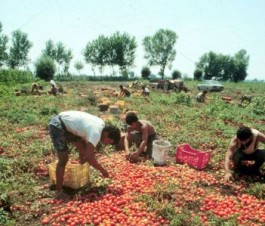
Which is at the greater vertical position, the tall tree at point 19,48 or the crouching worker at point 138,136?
the tall tree at point 19,48

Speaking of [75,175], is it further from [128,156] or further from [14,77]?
[14,77]

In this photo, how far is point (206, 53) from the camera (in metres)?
89.2

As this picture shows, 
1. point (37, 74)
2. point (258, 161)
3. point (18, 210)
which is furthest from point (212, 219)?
point (37, 74)

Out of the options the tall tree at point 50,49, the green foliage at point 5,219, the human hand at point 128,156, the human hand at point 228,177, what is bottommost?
the green foliage at point 5,219

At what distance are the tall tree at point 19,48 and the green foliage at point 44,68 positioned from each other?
103ft

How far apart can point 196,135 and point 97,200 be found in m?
5.96

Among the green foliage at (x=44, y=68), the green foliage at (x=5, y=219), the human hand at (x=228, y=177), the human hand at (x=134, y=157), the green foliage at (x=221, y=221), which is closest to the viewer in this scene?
the green foliage at (x=5, y=219)

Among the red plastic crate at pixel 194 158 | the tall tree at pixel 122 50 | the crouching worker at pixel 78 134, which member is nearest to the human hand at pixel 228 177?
the red plastic crate at pixel 194 158

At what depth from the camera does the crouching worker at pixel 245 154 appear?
21.2 feet

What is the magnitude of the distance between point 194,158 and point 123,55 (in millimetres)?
70860

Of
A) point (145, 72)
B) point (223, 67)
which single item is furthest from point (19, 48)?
point (223, 67)

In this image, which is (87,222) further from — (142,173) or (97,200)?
(142,173)

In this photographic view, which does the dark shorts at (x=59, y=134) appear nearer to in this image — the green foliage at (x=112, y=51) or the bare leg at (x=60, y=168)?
the bare leg at (x=60, y=168)

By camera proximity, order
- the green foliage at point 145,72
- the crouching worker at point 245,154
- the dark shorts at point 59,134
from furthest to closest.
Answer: the green foliage at point 145,72 < the crouching worker at point 245,154 < the dark shorts at point 59,134
